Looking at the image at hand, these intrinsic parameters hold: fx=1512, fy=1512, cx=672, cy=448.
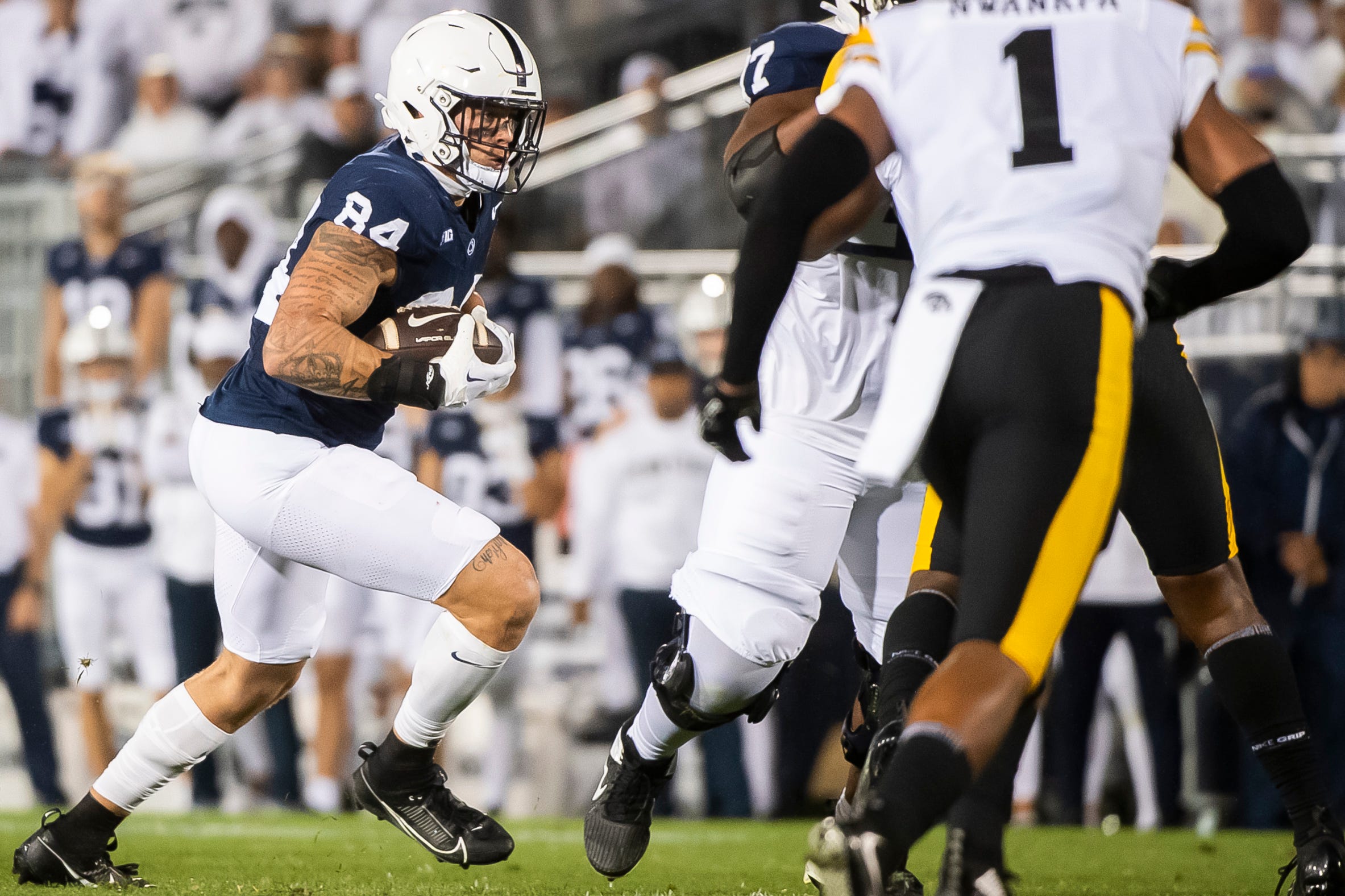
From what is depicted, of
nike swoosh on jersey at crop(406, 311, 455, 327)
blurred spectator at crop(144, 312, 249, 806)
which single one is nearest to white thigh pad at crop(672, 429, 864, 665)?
nike swoosh on jersey at crop(406, 311, 455, 327)

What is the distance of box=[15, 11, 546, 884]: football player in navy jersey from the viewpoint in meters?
3.21

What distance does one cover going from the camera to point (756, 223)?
8.03 ft

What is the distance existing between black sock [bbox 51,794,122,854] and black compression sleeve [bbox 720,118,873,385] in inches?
81.0

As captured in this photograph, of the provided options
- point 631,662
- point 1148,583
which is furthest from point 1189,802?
point 631,662

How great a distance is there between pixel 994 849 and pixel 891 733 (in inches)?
17.8

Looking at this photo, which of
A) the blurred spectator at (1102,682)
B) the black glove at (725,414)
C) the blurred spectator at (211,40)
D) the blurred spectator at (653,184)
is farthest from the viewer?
the blurred spectator at (211,40)

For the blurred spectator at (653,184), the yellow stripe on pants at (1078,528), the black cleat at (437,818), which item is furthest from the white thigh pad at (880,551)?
the blurred spectator at (653,184)

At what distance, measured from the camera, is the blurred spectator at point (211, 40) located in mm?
7961

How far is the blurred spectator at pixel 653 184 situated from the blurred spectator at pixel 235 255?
1723mm

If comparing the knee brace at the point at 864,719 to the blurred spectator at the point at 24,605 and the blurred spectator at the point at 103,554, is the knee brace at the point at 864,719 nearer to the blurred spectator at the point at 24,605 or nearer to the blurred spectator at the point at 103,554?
the blurred spectator at the point at 103,554

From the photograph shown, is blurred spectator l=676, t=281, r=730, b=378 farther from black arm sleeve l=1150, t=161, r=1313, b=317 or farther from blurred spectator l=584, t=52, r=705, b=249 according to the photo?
black arm sleeve l=1150, t=161, r=1313, b=317

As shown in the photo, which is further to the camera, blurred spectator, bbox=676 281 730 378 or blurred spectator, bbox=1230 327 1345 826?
blurred spectator, bbox=676 281 730 378

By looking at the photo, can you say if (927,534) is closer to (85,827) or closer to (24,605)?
(85,827)

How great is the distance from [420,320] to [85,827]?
1426 mm
